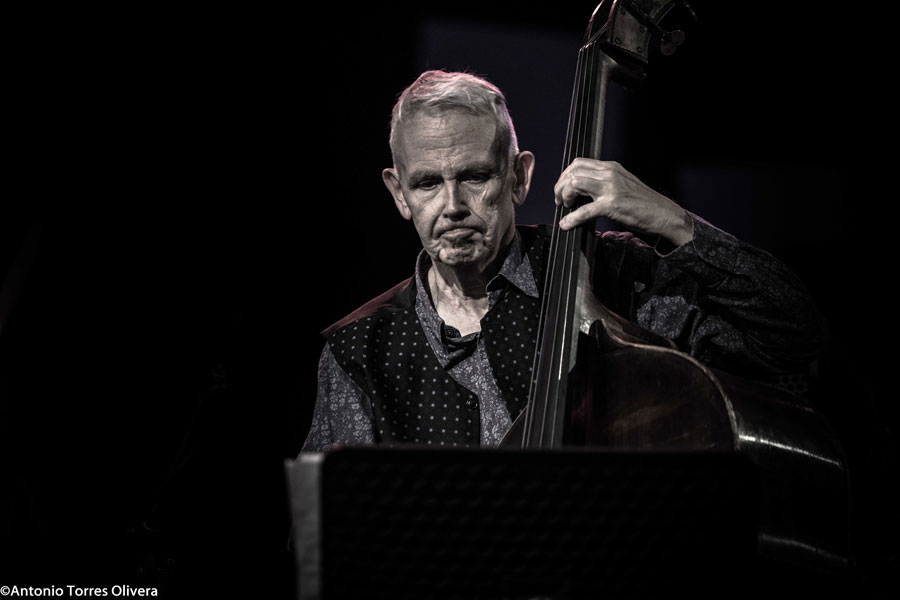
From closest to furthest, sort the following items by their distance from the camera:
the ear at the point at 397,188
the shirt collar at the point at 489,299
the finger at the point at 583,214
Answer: the finger at the point at 583,214 → the shirt collar at the point at 489,299 → the ear at the point at 397,188

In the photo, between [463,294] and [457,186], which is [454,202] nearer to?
[457,186]

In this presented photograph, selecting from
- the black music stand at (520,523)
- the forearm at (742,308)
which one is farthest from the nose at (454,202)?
the black music stand at (520,523)

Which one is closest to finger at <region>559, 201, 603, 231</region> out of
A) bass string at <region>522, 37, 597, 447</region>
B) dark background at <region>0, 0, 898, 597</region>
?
bass string at <region>522, 37, 597, 447</region>

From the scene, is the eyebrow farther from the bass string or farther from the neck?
the bass string

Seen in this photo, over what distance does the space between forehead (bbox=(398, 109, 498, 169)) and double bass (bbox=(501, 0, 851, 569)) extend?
0.39 meters

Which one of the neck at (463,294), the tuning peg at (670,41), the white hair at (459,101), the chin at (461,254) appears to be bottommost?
the neck at (463,294)

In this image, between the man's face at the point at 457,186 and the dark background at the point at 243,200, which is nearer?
the man's face at the point at 457,186

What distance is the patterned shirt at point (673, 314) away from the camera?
1.70 meters

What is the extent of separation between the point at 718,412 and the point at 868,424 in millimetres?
1144

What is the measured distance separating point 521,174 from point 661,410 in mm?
1009

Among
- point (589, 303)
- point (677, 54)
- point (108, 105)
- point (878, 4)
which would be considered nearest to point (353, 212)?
point (108, 105)

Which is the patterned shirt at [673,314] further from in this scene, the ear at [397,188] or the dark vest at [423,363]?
the ear at [397,188]

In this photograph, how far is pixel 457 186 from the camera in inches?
80.3

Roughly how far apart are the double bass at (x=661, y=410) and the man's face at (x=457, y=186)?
38cm
